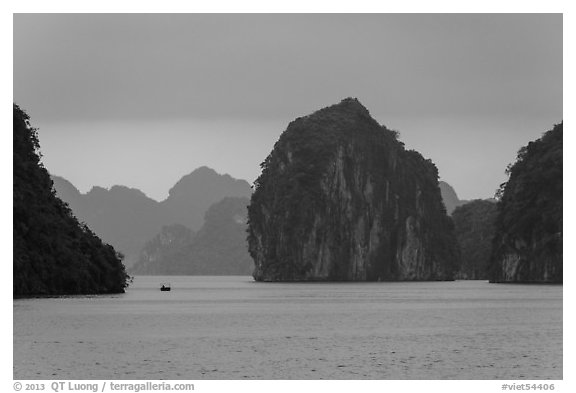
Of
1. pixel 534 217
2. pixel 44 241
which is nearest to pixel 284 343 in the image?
pixel 44 241

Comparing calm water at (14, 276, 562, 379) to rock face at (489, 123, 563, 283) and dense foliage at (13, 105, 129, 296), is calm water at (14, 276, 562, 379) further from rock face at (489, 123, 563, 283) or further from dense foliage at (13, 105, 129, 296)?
rock face at (489, 123, 563, 283)

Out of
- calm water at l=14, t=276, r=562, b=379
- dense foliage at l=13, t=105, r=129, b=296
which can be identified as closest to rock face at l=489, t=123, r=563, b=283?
dense foliage at l=13, t=105, r=129, b=296

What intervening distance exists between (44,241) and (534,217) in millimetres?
87078

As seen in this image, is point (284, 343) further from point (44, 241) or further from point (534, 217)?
point (534, 217)

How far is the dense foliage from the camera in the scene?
93.8 metres

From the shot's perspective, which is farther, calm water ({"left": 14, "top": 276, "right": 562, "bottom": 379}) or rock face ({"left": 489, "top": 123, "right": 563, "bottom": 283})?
rock face ({"left": 489, "top": 123, "right": 563, "bottom": 283})

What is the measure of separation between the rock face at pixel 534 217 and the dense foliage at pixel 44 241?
70.2 meters

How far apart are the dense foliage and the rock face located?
70.2 metres

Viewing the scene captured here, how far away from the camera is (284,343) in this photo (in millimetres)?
56125
